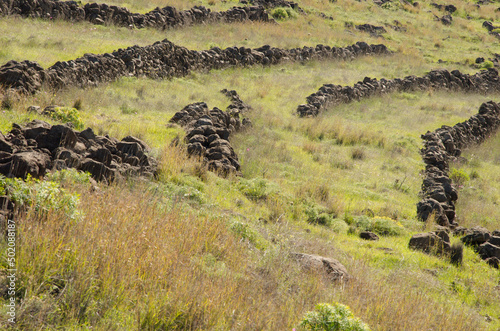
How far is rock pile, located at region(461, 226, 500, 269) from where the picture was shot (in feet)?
30.3

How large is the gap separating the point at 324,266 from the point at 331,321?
76.2 inches

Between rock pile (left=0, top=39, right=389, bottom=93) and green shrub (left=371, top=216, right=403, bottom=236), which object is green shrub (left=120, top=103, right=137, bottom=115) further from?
green shrub (left=371, top=216, right=403, bottom=236)

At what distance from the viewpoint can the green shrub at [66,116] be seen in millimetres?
8984

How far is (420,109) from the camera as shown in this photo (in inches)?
914

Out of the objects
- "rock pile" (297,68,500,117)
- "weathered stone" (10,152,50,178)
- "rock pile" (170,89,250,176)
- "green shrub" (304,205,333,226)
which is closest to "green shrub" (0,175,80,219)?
"weathered stone" (10,152,50,178)

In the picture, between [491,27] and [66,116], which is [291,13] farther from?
[66,116]

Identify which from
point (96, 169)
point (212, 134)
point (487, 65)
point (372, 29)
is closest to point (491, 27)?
point (487, 65)

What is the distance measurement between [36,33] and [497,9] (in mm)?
63750

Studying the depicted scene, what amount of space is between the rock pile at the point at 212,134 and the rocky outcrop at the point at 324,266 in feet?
12.9

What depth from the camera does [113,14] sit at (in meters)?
21.5

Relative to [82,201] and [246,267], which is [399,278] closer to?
[246,267]

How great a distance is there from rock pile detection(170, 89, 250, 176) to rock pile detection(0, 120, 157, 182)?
76.0 inches

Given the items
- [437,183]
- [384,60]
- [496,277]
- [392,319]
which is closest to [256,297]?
[392,319]

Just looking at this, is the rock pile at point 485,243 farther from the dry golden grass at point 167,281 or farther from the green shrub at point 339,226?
the dry golden grass at point 167,281
